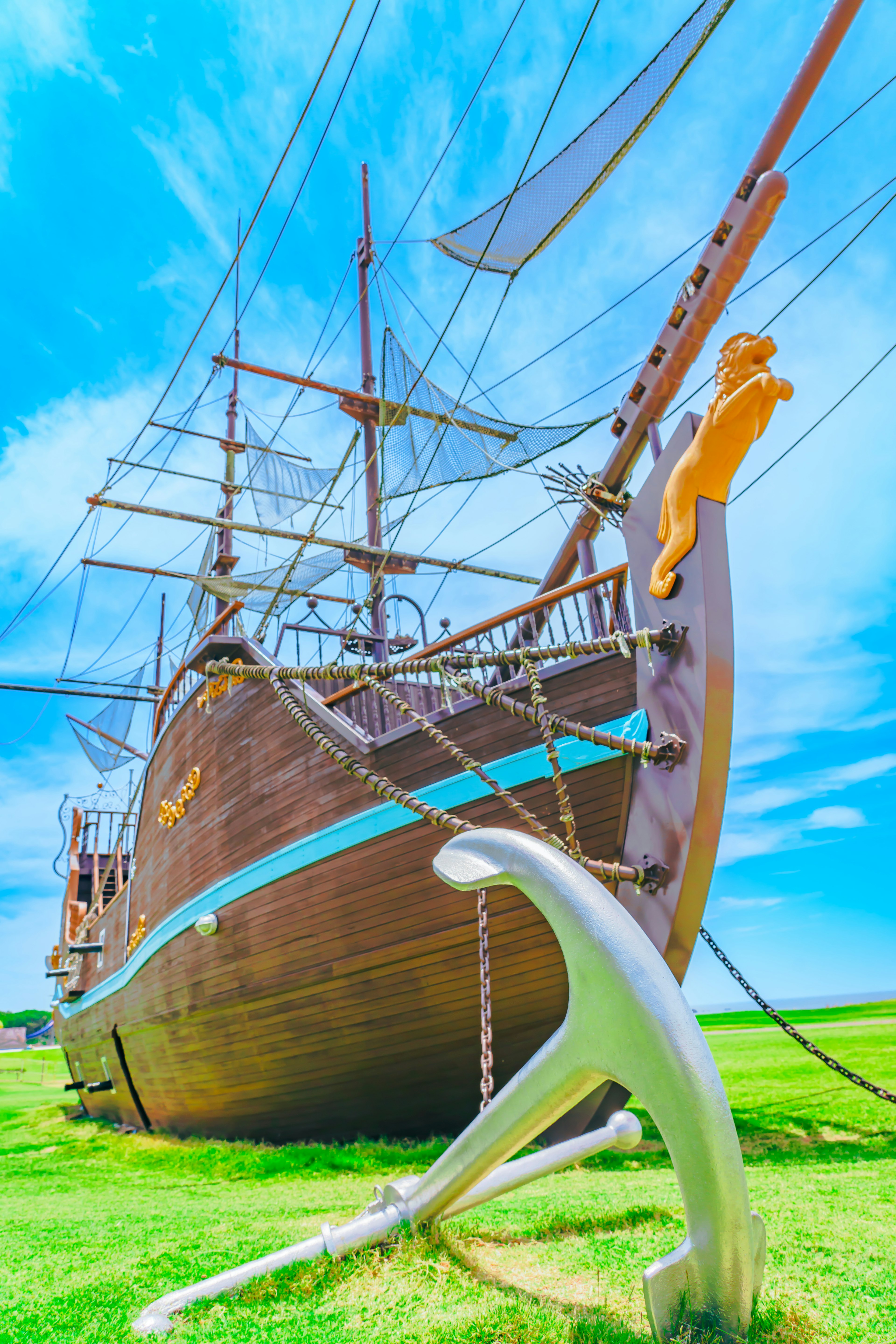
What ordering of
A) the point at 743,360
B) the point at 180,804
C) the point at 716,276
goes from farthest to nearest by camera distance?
the point at 180,804, the point at 716,276, the point at 743,360

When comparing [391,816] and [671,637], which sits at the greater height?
[671,637]

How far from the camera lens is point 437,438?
39.5ft

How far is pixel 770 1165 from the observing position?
14.2 feet

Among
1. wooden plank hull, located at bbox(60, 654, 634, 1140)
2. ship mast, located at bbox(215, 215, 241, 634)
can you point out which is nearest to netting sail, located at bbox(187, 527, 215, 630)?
ship mast, located at bbox(215, 215, 241, 634)

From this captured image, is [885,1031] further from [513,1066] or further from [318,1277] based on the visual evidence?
[318,1277]

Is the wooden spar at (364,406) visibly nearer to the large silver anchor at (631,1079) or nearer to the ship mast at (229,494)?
the ship mast at (229,494)

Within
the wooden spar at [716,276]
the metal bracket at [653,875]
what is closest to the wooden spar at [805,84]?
the wooden spar at [716,276]

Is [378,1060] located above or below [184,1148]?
above

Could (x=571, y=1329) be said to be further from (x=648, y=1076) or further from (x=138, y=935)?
(x=138, y=935)

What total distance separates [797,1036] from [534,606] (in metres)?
3.49

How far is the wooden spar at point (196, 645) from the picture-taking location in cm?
722

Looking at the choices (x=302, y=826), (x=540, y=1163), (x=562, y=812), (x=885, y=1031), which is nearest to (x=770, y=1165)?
(x=562, y=812)

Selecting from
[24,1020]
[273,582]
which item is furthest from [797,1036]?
[24,1020]

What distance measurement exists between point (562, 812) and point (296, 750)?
2560mm
